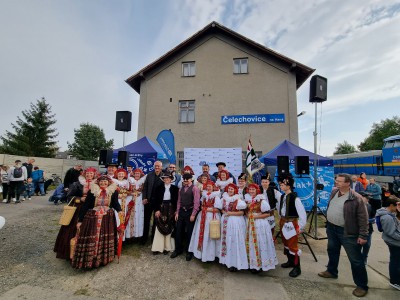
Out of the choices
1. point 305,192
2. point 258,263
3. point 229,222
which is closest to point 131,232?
point 229,222

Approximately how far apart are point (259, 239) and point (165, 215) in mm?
1996

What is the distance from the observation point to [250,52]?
12.9 meters

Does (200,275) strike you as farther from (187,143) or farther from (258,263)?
(187,143)

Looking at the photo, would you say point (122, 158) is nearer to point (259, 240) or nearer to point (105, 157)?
point (105, 157)

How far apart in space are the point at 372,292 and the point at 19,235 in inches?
297

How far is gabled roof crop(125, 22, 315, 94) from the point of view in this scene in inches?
479

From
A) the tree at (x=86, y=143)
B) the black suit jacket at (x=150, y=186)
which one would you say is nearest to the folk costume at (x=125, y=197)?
the black suit jacket at (x=150, y=186)

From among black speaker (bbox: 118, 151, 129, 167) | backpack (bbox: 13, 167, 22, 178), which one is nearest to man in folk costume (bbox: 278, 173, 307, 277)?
black speaker (bbox: 118, 151, 129, 167)

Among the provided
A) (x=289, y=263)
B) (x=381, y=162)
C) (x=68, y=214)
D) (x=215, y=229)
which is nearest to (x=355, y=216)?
(x=289, y=263)

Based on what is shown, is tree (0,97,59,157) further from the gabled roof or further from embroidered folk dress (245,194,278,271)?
embroidered folk dress (245,194,278,271)

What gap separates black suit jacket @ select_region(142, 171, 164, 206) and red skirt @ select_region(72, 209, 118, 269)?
1093 mm

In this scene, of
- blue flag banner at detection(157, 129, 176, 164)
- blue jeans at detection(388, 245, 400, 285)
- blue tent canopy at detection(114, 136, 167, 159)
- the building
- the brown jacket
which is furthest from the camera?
the building

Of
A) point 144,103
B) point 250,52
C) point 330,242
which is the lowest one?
point 330,242

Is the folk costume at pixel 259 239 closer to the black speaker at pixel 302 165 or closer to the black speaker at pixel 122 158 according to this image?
the black speaker at pixel 302 165
